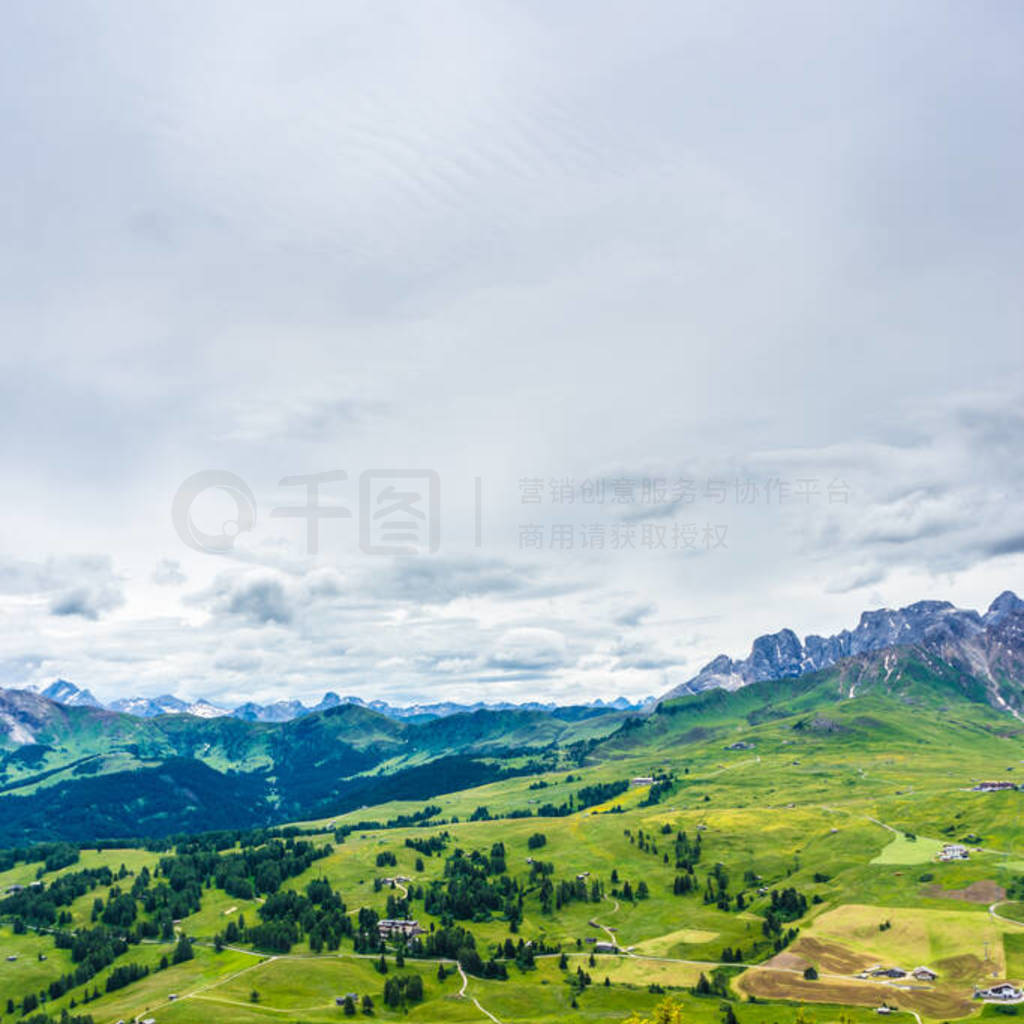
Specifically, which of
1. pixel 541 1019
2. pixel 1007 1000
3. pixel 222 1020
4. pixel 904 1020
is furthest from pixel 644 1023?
pixel 222 1020

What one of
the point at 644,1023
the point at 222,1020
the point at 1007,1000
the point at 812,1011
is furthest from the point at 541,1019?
the point at 1007,1000

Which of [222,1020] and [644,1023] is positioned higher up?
[644,1023]

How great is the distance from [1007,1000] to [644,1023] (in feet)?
297

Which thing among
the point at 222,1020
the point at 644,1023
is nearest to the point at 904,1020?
the point at 644,1023

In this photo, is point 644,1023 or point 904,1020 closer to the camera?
point 644,1023

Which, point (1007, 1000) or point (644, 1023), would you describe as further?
point (1007, 1000)

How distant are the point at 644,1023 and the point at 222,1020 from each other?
110 metres

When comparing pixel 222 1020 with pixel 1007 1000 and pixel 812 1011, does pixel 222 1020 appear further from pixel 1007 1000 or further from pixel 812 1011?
pixel 1007 1000

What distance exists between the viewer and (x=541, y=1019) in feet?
655

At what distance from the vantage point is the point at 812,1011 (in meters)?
190

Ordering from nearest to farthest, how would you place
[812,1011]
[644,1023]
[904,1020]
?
[644,1023]
[904,1020]
[812,1011]

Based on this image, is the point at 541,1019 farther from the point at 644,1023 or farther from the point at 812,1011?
the point at 812,1011

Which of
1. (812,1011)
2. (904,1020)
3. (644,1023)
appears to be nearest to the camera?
(644,1023)

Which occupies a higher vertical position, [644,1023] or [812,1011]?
[644,1023]
